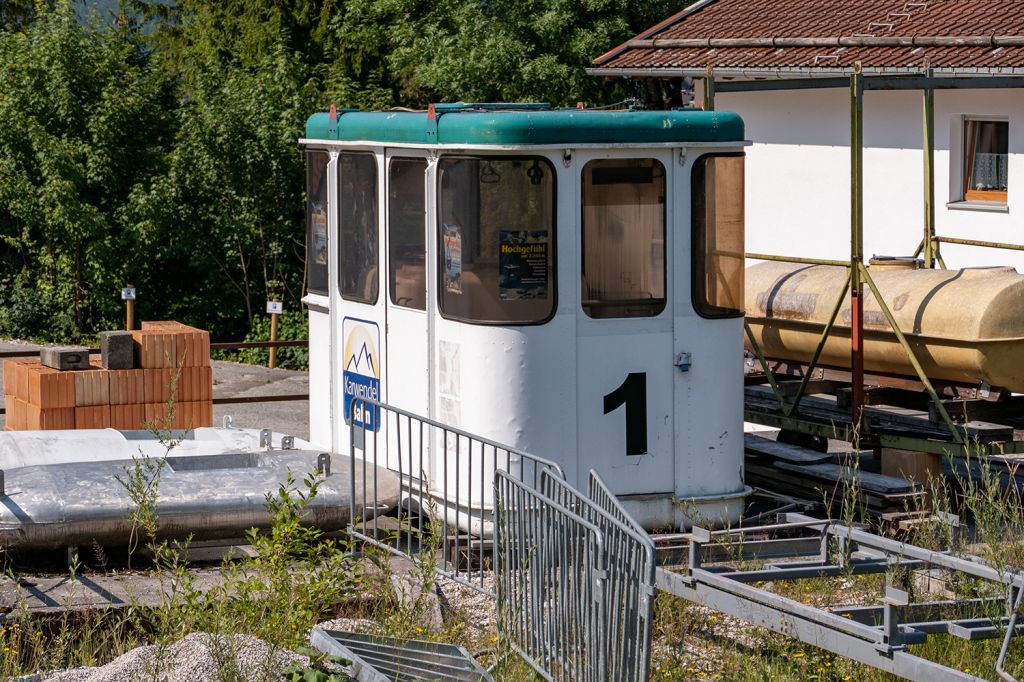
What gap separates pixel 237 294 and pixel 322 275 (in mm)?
15369

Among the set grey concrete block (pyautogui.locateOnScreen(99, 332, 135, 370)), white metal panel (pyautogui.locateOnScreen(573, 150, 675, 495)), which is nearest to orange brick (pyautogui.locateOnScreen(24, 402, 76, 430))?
grey concrete block (pyautogui.locateOnScreen(99, 332, 135, 370))

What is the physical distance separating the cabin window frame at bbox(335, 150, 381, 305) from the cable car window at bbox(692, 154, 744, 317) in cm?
194

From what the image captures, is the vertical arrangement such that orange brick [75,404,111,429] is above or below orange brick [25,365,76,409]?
below

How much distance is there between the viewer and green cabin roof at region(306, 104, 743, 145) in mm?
7789

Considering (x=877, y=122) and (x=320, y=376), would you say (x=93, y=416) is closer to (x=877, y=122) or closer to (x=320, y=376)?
(x=320, y=376)

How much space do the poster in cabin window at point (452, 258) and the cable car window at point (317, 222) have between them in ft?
5.34

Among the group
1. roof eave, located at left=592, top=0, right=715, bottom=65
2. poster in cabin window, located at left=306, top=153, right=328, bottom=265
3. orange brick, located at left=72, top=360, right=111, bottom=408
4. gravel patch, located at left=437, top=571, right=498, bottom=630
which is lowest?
gravel patch, located at left=437, top=571, right=498, bottom=630

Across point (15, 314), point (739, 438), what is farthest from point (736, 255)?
point (15, 314)

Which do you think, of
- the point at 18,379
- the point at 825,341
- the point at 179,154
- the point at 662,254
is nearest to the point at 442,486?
the point at 662,254

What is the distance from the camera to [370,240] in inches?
356

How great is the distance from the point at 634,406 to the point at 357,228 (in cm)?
219

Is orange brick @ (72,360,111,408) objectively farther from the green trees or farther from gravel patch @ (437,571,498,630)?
the green trees

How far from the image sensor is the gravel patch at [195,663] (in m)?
5.71

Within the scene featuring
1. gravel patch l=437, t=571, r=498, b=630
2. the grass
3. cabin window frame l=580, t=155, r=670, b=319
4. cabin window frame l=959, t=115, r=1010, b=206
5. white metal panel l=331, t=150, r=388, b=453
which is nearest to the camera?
the grass
